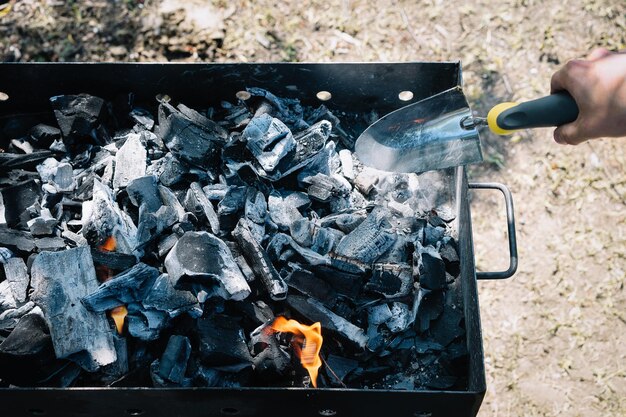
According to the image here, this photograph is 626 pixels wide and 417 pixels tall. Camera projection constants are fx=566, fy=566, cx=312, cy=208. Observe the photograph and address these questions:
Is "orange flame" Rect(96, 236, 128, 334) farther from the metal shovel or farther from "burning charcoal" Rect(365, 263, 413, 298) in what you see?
the metal shovel

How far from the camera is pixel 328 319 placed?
224cm

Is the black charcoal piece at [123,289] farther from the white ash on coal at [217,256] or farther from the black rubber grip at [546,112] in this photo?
the black rubber grip at [546,112]

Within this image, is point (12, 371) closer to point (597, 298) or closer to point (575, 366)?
point (575, 366)

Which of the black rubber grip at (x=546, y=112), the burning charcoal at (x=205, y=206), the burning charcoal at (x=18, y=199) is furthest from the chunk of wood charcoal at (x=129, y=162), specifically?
the black rubber grip at (x=546, y=112)

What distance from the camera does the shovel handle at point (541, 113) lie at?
1.99 m

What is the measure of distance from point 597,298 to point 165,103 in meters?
2.51

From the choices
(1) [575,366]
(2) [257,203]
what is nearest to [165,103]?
(2) [257,203]

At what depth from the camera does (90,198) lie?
8.24ft

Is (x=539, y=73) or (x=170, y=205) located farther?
(x=539, y=73)

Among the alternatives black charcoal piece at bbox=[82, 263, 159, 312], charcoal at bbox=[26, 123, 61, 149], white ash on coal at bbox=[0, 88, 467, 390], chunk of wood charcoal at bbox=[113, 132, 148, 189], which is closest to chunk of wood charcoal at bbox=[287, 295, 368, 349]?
white ash on coal at bbox=[0, 88, 467, 390]

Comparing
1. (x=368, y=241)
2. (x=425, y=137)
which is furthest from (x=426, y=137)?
(x=368, y=241)

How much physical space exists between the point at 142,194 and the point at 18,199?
1.97 feet

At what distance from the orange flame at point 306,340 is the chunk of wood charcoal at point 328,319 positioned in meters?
0.03

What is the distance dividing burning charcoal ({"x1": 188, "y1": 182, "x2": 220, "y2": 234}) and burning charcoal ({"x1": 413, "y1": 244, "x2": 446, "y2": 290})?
874mm
